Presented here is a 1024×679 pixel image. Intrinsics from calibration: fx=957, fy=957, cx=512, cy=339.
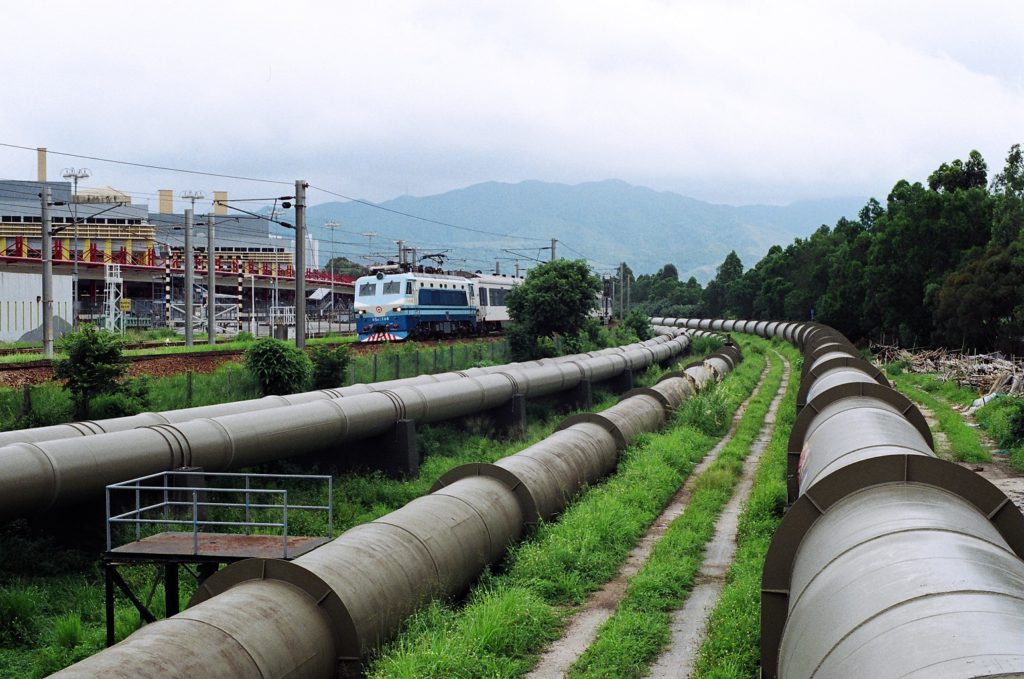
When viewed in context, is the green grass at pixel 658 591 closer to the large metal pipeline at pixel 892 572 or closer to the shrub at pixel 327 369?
the large metal pipeline at pixel 892 572

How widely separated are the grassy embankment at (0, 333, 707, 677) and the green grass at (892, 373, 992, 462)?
11.8 m

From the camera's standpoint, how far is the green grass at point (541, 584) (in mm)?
9188

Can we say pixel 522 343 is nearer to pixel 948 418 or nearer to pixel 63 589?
pixel 948 418

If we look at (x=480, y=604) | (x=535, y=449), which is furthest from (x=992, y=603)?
(x=535, y=449)

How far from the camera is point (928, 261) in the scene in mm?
49500

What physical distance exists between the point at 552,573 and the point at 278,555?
3.51m

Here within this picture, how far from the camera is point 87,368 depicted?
20.0 meters

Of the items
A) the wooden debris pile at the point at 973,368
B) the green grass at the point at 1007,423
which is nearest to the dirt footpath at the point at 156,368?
the green grass at the point at 1007,423

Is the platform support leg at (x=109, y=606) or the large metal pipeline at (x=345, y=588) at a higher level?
the large metal pipeline at (x=345, y=588)

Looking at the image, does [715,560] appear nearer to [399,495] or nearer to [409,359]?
[399,495]

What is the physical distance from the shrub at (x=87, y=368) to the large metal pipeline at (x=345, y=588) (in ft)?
33.0

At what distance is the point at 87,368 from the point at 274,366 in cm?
519

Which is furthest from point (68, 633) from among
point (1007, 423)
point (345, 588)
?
point (1007, 423)

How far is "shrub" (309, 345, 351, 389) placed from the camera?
2559 centimetres
